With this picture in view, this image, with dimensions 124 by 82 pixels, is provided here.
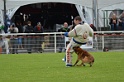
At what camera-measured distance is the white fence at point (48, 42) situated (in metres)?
26.2

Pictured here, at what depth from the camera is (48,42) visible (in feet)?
86.4

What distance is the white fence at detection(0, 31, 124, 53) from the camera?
2619cm

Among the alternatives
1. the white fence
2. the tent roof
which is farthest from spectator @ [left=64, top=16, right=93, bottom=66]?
the tent roof

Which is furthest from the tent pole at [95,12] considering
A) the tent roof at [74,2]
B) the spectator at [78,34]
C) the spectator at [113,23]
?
the spectator at [78,34]

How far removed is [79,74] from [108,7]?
18.4m

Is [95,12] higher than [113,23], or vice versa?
[95,12]

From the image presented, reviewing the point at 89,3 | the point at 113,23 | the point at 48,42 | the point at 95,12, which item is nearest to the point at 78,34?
the point at 48,42

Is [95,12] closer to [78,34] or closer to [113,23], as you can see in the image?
[113,23]

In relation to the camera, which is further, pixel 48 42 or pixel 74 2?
pixel 74 2

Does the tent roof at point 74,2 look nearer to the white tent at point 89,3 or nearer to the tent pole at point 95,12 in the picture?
the white tent at point 89,3

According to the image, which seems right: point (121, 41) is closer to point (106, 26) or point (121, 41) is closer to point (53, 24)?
point (106, 26)

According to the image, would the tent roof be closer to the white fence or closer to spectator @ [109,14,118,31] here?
spectator @ [109,14,118,31]

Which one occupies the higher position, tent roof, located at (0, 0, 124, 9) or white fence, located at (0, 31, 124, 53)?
tent roof, located at (0, 0, 124, 9)

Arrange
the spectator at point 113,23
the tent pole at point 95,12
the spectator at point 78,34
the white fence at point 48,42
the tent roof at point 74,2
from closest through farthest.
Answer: the spectator at point 78,34
the white fence at point 48,42
the tent pole at point 95,12
the spectator at point 113,23
the tent roof at point 74,2
